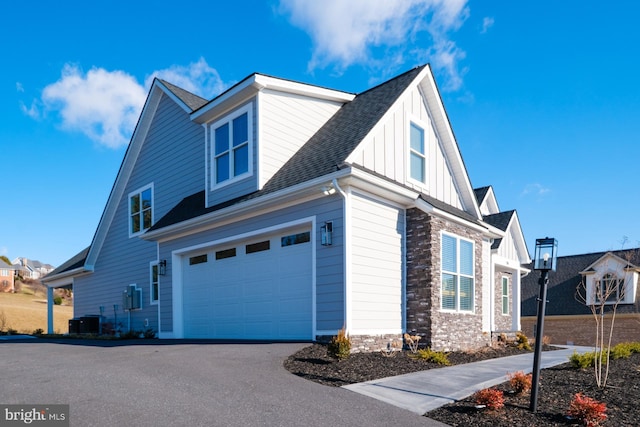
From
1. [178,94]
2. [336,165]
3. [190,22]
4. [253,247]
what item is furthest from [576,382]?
[178,94]

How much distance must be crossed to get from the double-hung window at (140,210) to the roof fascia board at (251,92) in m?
5.08

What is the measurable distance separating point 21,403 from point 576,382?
828cm

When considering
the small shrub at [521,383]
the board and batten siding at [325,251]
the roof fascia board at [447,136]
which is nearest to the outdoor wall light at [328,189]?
the board and batten siding at [325,251]

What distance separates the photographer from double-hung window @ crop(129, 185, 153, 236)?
18.2 metres

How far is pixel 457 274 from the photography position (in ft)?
41.9

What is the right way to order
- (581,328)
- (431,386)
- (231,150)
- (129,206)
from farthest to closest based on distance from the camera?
(581,328), (129,206), (231,150), (431,386)

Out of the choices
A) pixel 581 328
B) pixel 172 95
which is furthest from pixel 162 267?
pixel 581 328

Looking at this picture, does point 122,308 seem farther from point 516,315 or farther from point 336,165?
point 516,315

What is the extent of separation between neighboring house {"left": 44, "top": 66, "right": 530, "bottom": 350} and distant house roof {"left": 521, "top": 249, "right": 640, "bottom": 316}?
13647 millimetres

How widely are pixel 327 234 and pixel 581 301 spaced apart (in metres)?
22.7

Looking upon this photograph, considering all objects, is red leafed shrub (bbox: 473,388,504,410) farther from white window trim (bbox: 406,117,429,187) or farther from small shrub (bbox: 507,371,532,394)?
white window trim (bbox: 406,117,429,187)

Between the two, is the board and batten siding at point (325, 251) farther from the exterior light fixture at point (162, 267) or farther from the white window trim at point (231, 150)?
the exterior light fixture at point (162, 267)

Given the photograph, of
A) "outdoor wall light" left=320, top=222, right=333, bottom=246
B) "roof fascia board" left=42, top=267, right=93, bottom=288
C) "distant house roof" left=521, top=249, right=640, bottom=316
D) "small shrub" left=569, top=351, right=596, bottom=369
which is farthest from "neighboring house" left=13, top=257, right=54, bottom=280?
"small shrub" left=569, top=351, right=596, bottom=369

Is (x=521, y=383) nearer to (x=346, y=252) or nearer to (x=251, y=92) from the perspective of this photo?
(x=346, y=252)
